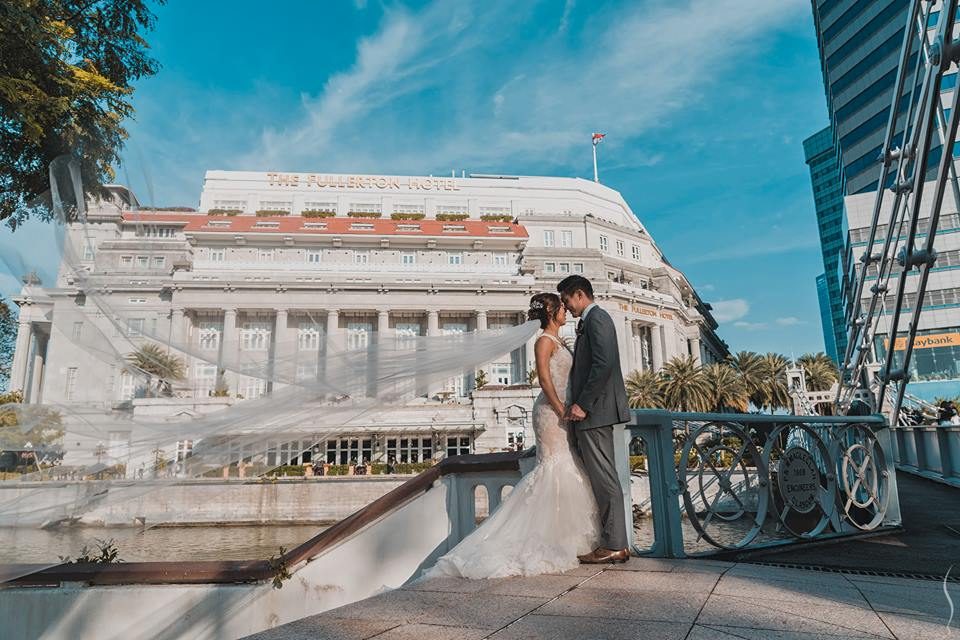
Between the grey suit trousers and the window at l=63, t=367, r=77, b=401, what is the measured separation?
11.0 feet

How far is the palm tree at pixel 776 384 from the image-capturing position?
141ft

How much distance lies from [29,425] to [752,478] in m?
5.26

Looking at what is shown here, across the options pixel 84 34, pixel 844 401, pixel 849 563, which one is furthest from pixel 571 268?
pixel 849 563

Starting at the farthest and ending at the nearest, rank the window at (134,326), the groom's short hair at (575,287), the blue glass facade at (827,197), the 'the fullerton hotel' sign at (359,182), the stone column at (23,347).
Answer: the blue glass facade at (827,197) < the 'the fullerton hotel' sign at (359,182) < the groom's short hair at (575,287) < the window at (134,326) < the stone column at (23,347)

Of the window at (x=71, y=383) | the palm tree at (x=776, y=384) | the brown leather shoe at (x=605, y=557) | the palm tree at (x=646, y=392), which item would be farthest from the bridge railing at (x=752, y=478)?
the palm tree at (x=776, y=384)

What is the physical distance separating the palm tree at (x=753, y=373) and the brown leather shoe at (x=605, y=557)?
40.0 metres

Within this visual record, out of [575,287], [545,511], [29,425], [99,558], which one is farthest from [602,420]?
[99,558]

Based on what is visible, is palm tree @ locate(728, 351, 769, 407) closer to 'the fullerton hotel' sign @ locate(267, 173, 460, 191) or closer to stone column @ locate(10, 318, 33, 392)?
'the fullerton hotel' sign @ locate(267, 173, 460, 191)

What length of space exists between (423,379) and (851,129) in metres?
69.0

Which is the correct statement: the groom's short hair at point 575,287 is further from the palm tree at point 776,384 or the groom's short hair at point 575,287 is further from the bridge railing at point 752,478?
the palm tree at point 776,384

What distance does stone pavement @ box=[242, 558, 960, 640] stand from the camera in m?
2.41

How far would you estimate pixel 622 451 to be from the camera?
4355 millimetres

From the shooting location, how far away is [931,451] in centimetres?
1234

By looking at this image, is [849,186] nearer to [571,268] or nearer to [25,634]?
[571,268]
